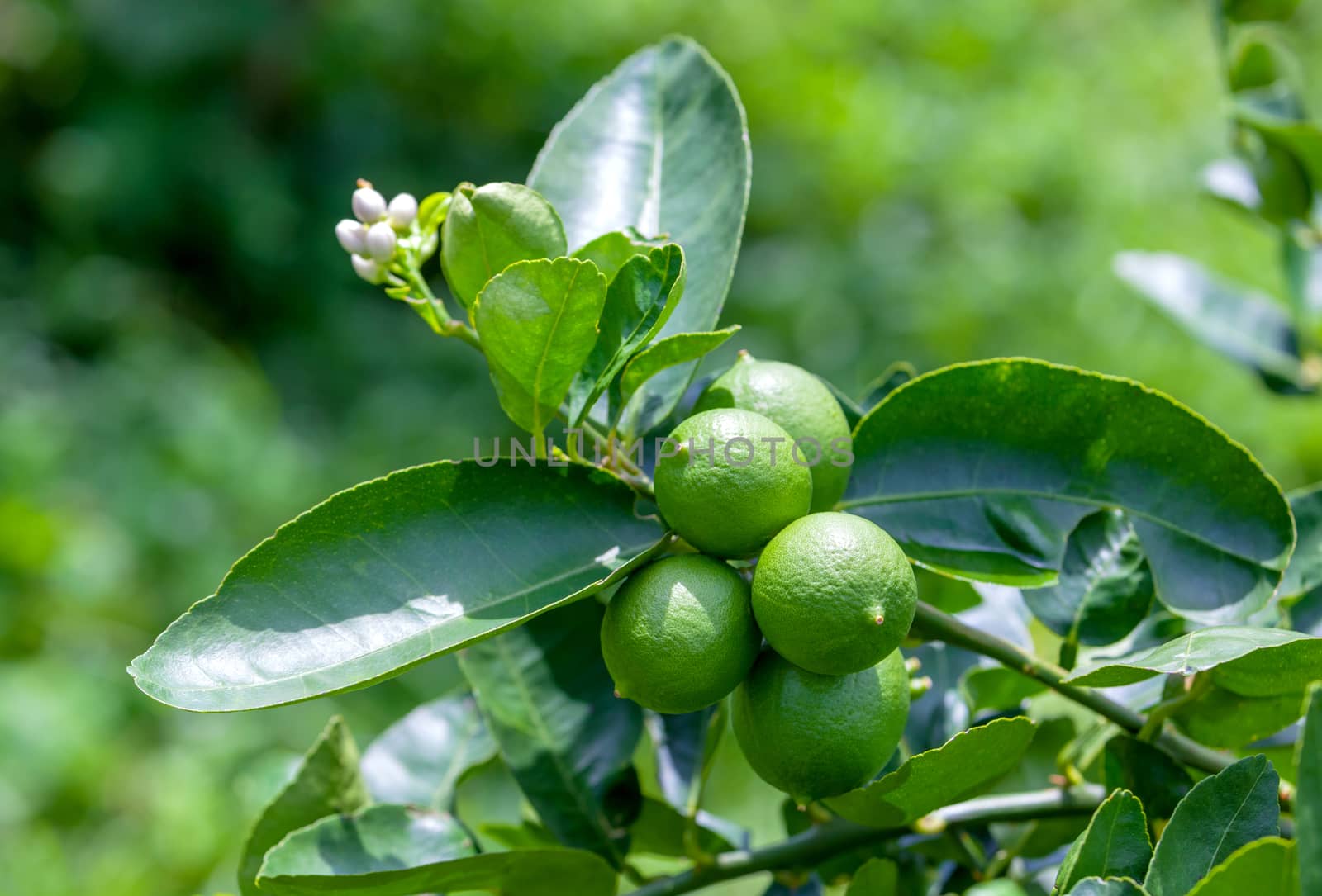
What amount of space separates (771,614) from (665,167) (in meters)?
0.33

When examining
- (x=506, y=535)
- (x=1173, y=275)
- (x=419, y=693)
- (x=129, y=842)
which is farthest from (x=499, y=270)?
(x=419, y=693)

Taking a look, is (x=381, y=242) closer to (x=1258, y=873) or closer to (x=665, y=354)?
(x=665, y=354)

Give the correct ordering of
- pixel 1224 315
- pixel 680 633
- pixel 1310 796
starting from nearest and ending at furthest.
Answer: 1. pixel 1310 796
2. pixel 680 633
3. pixel 1224 315

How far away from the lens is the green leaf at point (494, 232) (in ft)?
1.79

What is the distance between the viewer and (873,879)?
0.56 metres

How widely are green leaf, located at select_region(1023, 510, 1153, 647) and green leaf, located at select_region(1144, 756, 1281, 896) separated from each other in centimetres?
15

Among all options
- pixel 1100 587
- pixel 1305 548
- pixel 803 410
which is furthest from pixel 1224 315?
pixel 803 410

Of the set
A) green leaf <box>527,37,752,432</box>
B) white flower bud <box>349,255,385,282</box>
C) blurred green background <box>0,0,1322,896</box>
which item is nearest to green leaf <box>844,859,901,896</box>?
green leaf <box>527,37,752,432</box>

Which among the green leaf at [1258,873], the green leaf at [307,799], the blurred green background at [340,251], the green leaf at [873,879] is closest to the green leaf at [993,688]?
the green leaf at [873,879]

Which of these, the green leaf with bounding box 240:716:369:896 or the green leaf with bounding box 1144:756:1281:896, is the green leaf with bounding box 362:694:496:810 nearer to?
the green leaf with bounding box 240:716:369:896

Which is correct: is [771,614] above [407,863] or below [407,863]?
above

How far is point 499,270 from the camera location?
57cm

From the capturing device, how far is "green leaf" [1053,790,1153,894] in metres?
0.49

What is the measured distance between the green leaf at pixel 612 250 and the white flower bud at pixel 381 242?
0.33ft
